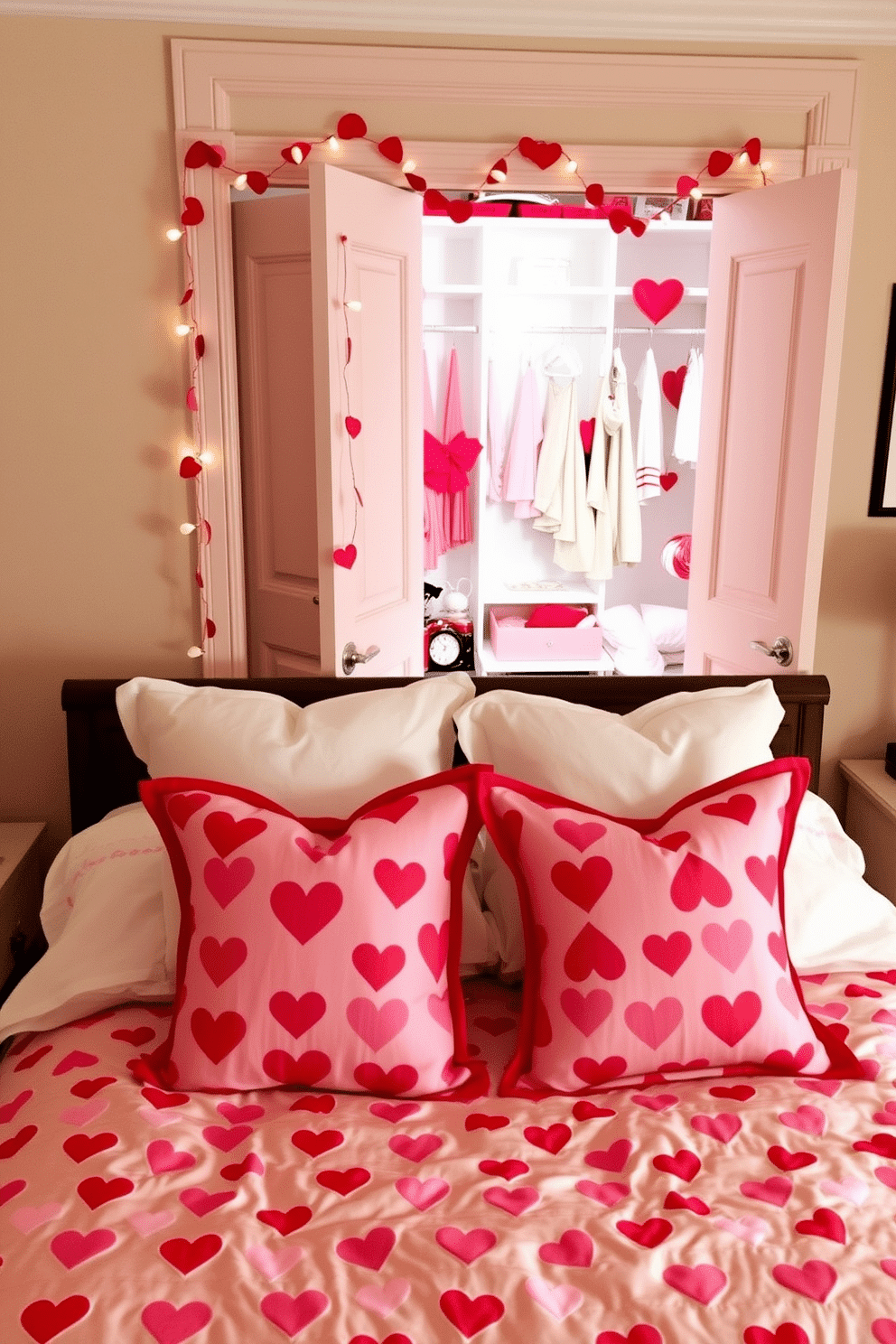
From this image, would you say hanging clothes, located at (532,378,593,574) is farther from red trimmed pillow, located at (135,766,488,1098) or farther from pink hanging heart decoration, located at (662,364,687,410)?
red trimmed pillow, located at (135,766,488,1098)

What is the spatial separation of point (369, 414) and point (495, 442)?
1.98 metres

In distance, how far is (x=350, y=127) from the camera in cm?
231

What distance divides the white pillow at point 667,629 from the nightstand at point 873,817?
192 centimetres

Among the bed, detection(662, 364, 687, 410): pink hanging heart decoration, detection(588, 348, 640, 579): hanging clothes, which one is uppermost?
detection(662, 364, 687, 410): pink hanging heart decoration

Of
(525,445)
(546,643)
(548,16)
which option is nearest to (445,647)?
(546,643)

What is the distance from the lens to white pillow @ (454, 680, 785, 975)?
1.86 m

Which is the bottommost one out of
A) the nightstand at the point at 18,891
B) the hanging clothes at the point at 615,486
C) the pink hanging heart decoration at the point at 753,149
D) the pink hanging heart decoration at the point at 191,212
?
the nightstand at the point at 18,891

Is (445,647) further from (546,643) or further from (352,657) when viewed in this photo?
(352,657)

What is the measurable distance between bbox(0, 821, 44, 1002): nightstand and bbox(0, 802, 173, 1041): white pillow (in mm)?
305

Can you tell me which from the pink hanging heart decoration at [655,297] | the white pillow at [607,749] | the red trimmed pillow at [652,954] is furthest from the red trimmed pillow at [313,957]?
the pink hanging heart decoration at [655,297]

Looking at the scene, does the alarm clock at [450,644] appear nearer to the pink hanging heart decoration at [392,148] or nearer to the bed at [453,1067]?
the pink hanging heart decoration at [392,148]

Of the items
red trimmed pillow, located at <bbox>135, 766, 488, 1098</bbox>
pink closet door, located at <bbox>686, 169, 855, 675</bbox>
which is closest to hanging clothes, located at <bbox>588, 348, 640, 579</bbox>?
pink closet door, located at <bbox>686, 169, 855, 675</bbox>

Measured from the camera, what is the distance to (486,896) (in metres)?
1.95

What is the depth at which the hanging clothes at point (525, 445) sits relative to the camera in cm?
427
